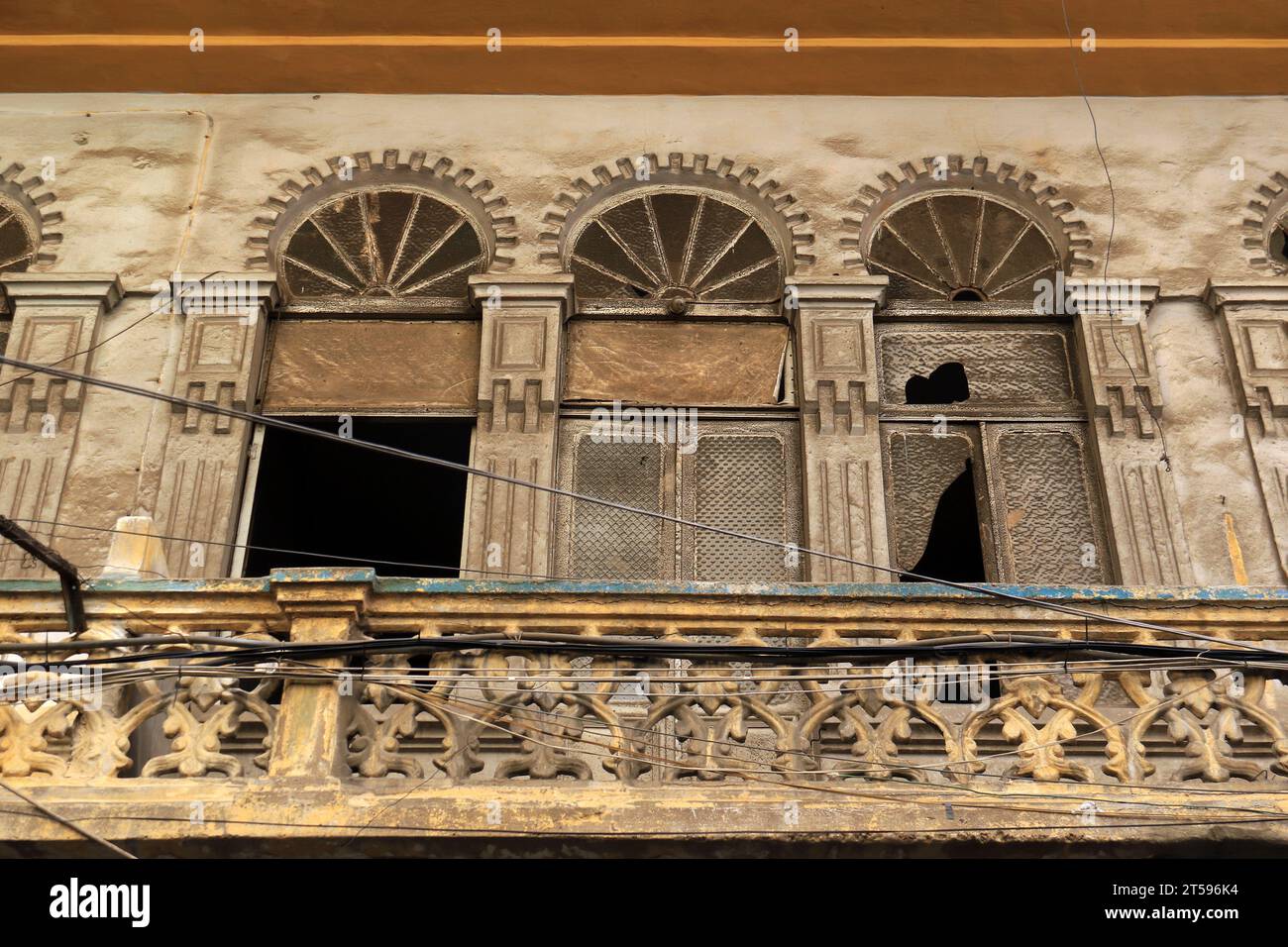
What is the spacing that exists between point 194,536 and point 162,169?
2.98m

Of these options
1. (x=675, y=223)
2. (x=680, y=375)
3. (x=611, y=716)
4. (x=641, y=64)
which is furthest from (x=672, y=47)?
(x=611, y=716)

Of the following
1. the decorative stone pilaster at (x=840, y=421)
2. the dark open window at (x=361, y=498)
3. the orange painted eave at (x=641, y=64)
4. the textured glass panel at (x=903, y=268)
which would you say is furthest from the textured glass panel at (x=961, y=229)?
the dark open window at (x=361, y=498)

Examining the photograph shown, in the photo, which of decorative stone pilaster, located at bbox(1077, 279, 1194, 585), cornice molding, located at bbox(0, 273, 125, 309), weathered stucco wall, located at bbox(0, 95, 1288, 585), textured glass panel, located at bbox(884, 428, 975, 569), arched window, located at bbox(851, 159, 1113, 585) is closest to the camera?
decorative stone pilaster, located at bbox(1077, 279, 1194, 585)

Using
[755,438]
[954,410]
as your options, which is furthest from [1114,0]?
[755,438]

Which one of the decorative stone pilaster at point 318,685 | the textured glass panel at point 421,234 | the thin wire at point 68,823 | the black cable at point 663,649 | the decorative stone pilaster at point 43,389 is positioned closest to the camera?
the thin wire at point 68,823

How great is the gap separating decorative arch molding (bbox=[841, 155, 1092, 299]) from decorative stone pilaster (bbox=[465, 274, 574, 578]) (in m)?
2.04

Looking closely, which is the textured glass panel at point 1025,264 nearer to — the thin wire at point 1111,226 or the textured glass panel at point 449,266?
the thin wire at point 1111,226

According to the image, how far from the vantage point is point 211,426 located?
9797mm

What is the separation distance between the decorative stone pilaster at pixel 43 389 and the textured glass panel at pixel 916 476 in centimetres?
488

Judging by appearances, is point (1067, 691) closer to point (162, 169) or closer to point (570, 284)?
point (570, 284)

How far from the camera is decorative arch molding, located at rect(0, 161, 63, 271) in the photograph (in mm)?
→ 10633

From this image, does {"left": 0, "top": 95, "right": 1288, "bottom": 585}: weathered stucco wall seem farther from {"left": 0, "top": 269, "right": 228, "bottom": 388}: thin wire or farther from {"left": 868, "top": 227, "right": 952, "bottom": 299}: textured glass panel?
{"left": 868, "top": 227, "right": 952, "bottom": 299}: textured glass panel

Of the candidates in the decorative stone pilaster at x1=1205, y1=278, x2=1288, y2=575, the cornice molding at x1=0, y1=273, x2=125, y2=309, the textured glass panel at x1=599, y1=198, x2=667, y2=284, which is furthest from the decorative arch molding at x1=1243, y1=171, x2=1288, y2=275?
the cornice molding at x1=0, y1=273, x2=125, y2=309

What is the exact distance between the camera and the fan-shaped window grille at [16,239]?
10.7 meters
